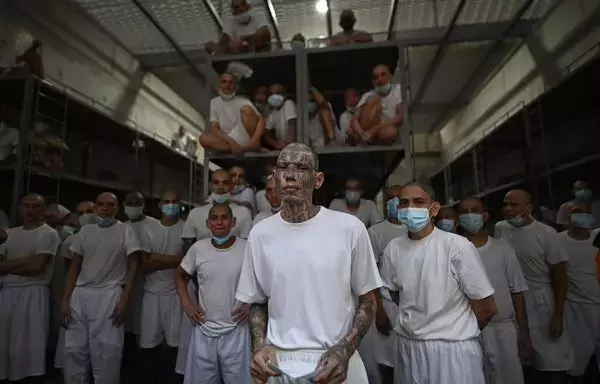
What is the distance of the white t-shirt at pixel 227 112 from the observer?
11.3ft

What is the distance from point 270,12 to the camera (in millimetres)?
4930

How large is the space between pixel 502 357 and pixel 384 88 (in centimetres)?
215

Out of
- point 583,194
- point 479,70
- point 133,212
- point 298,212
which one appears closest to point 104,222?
point 133,212

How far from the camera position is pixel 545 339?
119 inches

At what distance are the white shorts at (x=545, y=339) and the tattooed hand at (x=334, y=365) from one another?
7.91 feet

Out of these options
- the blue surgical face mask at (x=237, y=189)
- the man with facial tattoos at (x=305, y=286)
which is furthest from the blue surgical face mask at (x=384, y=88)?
the man with facial tattoos at (x=305, y=286)

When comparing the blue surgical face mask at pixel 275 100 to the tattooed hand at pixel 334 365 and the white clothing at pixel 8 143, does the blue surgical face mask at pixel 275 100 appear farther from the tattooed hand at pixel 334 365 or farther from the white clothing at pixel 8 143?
the tattooed hand at pixel 334 365

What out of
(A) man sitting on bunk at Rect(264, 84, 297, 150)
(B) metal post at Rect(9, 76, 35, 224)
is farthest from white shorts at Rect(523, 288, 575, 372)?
(B) metal post at Rect(9, 76, 35, 224)

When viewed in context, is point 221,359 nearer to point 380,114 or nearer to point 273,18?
point 380,114

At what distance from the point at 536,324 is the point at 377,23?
3.99m

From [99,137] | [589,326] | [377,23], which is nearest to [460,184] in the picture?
[377,23]

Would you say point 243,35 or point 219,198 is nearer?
point 219,198

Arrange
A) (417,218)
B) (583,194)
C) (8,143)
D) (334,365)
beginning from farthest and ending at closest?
1. (8,143)
2. (583,194)
3. (417,218)
4. (334,365)

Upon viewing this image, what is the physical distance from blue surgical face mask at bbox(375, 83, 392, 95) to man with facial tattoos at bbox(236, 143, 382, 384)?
222cm
